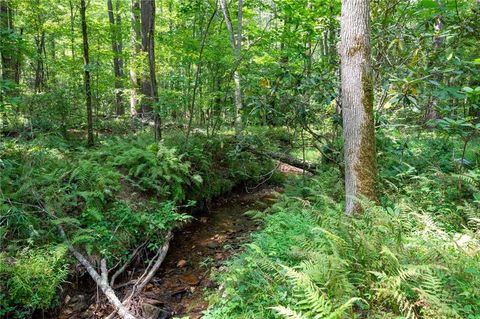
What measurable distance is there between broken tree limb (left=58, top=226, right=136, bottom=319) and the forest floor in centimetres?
23

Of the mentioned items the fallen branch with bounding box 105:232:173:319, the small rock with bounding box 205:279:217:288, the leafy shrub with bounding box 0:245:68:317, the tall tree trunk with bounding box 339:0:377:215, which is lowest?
the small rock with bounding box 205:279:217:288

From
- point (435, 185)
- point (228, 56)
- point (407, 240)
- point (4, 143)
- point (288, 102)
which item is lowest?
point (407, 240)

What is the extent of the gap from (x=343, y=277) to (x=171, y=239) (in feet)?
13.9

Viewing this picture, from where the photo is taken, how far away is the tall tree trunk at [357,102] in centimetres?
411

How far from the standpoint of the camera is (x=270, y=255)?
399 cm

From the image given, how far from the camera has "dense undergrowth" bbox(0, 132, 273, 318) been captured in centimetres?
423

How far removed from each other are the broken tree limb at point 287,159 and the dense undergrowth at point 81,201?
76 centimetres

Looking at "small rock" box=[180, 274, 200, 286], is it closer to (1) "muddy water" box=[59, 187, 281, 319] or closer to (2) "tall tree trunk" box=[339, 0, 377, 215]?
(1) "muddy water" box=[59, 187, 281, 319]

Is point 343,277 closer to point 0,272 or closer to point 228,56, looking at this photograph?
point 0,272

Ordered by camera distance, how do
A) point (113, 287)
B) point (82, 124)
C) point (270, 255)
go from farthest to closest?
point (82, 124) → point (113, 287) → point (270, 255)

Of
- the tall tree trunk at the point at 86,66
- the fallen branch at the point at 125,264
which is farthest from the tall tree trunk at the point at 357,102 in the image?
the tall tree trunk at the point at 86,66

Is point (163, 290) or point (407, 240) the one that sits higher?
point (407, 240)

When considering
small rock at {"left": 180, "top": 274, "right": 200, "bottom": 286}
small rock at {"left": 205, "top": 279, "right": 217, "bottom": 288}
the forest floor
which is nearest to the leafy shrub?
the forest floor

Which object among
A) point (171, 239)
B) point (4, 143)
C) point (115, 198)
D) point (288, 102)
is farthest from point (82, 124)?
point (288, 102)
